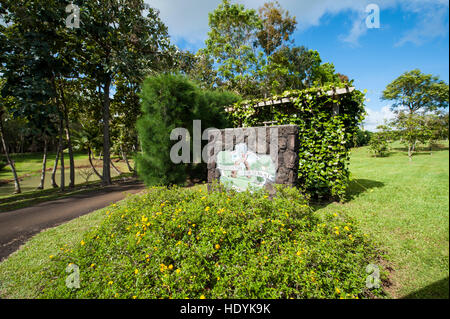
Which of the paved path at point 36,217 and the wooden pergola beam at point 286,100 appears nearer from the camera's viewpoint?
the paved path at point 36,217

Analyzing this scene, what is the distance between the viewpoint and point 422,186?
5363 mm

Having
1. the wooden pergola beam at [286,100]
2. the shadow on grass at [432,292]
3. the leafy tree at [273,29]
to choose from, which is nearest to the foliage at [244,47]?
the leafy tree at [273,29]

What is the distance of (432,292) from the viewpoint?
1.91m

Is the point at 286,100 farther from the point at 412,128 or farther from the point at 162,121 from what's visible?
the point at 412,128

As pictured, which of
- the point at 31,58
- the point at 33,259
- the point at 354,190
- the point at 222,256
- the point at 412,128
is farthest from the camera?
the point at 412,128

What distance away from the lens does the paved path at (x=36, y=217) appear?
4035mm

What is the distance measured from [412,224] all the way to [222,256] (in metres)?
3.93

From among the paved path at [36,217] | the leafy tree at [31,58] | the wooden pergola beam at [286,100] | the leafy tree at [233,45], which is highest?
the leafy tree at [233,45]

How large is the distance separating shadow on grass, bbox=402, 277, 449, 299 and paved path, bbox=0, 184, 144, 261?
6793mm

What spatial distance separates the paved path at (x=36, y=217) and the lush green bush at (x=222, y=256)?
2554 millimetres

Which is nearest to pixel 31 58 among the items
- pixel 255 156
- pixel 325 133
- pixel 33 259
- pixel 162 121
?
pixel 162 121

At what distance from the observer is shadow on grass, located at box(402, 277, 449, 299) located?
6.05 feet

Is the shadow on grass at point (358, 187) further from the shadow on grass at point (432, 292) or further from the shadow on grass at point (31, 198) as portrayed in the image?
the shadow on grass at point (31, 198)
